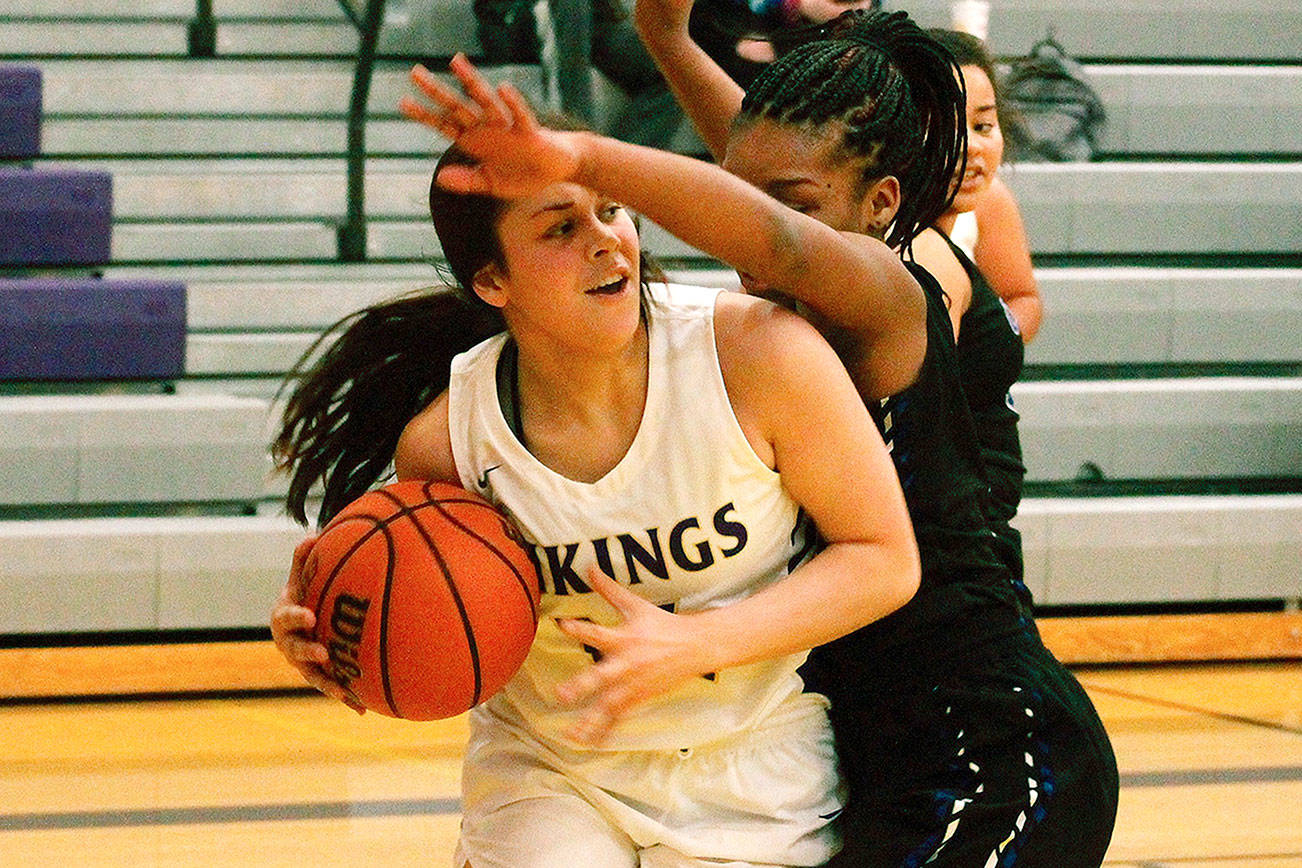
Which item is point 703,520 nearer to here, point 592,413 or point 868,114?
point 592,413

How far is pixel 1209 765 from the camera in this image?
12.2 ft

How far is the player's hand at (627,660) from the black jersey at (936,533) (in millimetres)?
314

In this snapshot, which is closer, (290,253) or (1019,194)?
(290,253)

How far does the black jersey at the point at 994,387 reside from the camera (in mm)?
2166

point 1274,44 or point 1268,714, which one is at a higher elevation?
point 1274,44

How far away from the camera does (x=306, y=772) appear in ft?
11.8

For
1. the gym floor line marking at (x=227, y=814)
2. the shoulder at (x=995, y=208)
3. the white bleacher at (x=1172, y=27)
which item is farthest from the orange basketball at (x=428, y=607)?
the white bleacher at (x=1172, y=27)

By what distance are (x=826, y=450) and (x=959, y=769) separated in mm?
413

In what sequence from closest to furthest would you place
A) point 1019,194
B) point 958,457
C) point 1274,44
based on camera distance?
point 958,457
point 1019,194
point 1274,44

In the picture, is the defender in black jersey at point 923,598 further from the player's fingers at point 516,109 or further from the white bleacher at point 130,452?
the white bleacher at point 130,452

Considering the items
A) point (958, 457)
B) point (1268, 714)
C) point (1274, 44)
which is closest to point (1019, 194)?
point (1274, 44)

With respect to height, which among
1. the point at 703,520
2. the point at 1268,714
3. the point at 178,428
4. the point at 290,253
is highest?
the point at 703,520

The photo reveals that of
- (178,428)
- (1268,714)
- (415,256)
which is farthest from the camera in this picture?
(415,256)

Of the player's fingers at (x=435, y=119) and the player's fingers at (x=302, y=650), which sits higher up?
the player's fingers at (x=435, y=119)
